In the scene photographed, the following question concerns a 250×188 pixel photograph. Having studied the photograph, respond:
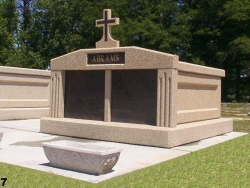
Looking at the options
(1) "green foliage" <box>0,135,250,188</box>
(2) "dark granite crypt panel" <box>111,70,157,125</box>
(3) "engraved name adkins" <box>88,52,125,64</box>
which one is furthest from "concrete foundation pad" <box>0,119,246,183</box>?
(3) "engraved name adkins" <box>88,52,125,64</box>

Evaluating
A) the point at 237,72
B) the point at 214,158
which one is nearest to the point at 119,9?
the point at 237,72

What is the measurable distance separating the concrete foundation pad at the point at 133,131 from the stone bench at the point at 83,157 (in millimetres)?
2943

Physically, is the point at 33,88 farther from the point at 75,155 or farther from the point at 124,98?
the point at 75,155

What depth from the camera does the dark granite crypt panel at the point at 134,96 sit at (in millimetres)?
10266

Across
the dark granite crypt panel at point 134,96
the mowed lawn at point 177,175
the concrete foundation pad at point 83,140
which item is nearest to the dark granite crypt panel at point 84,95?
the dark granite crypt panel at point 134,96

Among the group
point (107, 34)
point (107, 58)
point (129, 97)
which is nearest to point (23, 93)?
point (107, 34)

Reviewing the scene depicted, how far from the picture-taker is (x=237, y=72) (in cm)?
3953

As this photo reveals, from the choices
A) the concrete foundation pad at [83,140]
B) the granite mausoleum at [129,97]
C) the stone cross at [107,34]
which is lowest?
the concrete foundation pad at [83,140]

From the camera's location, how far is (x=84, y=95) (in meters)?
11.7

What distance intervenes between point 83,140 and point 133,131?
5.25ft

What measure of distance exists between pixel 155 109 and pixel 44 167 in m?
3.95

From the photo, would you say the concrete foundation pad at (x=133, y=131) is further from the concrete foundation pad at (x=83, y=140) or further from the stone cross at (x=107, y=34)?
the stone cross at (x=107, y=34)

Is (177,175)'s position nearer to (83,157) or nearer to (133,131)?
(83,157)

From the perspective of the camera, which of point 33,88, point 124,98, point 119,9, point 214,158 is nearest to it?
point 214,158
